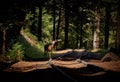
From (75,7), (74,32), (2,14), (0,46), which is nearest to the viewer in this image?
(2,14)

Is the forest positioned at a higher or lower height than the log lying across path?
higher

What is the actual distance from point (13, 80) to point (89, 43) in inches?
2138

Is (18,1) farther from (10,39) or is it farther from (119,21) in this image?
(119,21)

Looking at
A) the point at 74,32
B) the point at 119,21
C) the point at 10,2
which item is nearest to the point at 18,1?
the point at 10,2

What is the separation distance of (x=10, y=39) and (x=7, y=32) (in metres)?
0.65

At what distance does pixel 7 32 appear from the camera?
22672 mm

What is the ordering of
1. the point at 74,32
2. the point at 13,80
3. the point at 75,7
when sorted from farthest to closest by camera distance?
the point at 74,32 < the point at 75,7 < the point at 13,80

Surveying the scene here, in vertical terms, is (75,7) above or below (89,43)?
above

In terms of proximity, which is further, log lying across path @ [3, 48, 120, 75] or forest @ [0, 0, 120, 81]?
forest @ [0, 0, 120, 81]

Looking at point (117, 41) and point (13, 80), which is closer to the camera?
point (13, 80)

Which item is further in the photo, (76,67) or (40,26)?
(40,26)

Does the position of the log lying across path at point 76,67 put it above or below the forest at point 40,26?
below

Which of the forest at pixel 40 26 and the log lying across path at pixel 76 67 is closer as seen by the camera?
the log lying across path at pixel 76 67

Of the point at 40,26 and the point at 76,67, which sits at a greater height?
the point at 40,26
